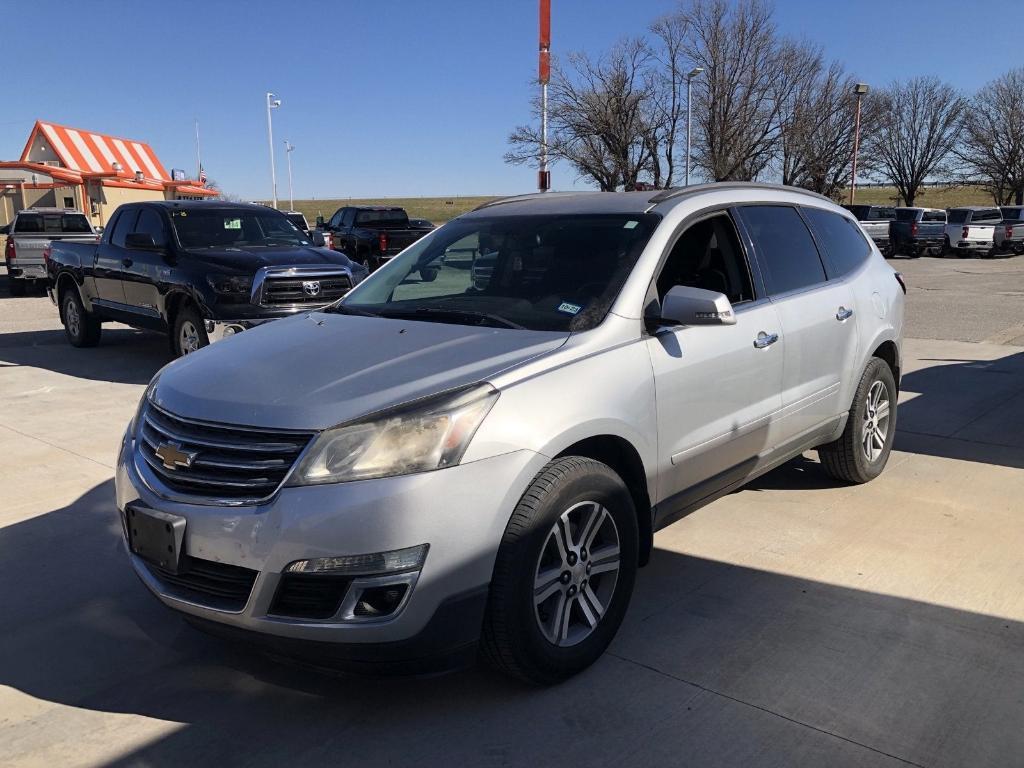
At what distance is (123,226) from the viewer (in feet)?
34.8

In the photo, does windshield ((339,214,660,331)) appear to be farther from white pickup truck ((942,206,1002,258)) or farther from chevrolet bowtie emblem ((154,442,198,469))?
white pickup truck ((942,206,1002,258))

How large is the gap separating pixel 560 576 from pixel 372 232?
63.9 feet

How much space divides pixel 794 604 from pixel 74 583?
3.26 m

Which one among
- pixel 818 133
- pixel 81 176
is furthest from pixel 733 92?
pixel 81 176

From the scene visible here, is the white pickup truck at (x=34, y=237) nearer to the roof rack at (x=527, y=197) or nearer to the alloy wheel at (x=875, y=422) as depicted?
the roof rack at (x=527, y=197)

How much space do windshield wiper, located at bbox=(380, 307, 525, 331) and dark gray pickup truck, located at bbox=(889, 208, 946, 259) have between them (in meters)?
30.5

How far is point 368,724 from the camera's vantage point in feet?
9.79

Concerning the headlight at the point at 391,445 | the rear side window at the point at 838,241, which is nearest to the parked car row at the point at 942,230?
the rear side window at the point at 838,241

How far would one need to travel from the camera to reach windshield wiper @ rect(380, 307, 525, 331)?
3.61 metres

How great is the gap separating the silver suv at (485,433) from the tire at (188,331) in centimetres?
494

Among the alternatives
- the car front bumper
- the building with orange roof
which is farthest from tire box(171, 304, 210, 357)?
the building with orange roof

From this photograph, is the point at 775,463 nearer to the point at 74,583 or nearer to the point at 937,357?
the point at 74,583

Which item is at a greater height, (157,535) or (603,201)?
(603,201)

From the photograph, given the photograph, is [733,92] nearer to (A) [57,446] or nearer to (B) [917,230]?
(B) [917,230]
